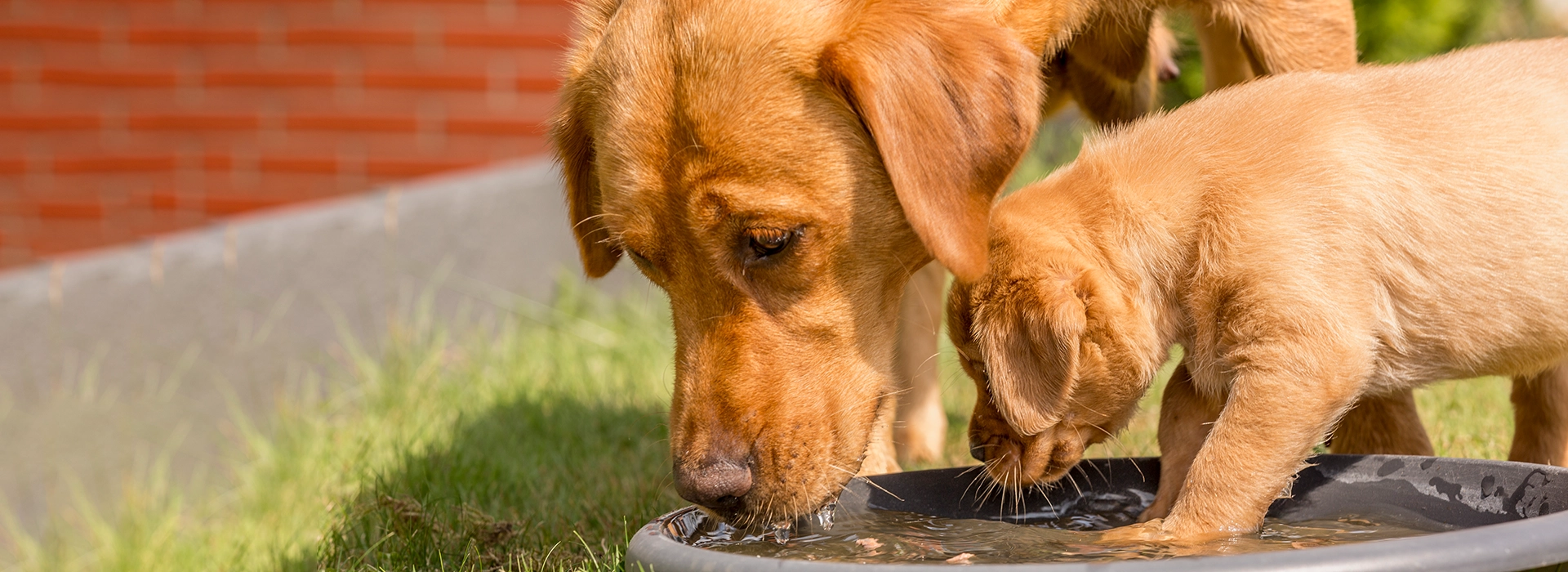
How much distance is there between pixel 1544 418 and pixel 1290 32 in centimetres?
116

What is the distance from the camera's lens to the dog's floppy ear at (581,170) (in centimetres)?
348

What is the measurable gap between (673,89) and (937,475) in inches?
43.2

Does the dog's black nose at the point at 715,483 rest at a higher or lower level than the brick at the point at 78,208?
lower

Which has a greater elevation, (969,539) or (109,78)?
(109,78)

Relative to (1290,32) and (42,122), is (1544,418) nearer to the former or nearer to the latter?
(1290,32)

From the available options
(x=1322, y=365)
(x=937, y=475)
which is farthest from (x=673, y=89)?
(x=1322, y=365)

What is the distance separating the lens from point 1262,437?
2.68 metres

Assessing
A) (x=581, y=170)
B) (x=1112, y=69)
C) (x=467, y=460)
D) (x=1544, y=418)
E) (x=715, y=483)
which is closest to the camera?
(x=715, y=483)

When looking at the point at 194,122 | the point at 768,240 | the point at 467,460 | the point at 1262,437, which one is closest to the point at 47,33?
the point at 194,122

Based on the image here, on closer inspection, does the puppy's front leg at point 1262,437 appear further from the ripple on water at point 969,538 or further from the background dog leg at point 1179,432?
the background dog leg at point 1179,432

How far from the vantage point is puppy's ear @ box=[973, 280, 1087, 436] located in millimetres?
2871

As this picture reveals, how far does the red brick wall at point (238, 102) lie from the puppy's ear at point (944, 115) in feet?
19.1

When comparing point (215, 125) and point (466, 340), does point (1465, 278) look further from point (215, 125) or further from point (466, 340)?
point (215, 125)

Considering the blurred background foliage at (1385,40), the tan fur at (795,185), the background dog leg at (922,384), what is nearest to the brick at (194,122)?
the blurred background foliage at (1385,40)
